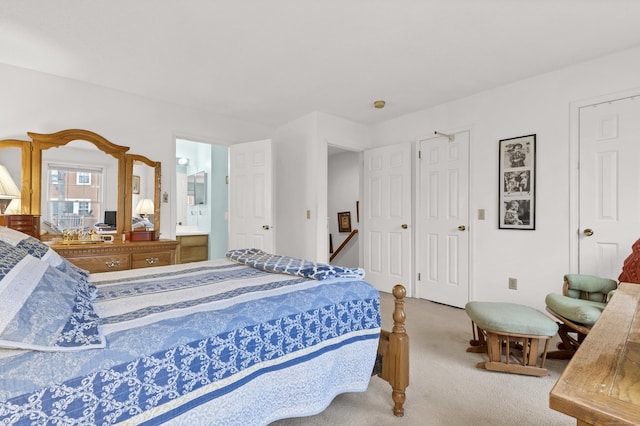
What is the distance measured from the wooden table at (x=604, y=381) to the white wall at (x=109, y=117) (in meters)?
3.91

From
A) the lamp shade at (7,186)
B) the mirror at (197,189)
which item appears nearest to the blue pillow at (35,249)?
the lamp shade at (7,186)

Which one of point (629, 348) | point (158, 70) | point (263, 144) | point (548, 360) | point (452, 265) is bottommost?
point (548, 360)

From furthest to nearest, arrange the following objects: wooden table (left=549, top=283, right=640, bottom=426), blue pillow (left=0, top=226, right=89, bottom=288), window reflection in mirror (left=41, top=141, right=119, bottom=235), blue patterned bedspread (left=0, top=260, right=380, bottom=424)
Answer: window reflection in mirror (left=41, top=141, right=119, bottom=235) → blue pillow (left=0, top=226, right=89, bottom=288) → blue patterned bedspread (left=0, top=260, right=380, bottom=424) → wooden table (left=549, top=283, right=640, bottom=426)

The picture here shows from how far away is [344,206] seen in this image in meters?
6.38

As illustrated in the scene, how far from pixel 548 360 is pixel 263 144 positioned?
365 centimetres

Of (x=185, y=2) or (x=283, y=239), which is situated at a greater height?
(x=185, y=2)

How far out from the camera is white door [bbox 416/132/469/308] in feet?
12.0

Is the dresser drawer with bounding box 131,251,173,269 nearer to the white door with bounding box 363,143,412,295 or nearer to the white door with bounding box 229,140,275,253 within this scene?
the white door with bounding box 229,140,275,253

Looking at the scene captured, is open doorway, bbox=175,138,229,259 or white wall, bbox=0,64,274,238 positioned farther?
open doorway, bbox=175,138,229,259

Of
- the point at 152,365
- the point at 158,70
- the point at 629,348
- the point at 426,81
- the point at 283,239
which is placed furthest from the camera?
the point at 283,239

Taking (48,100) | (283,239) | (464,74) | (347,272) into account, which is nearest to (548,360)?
(347,272)

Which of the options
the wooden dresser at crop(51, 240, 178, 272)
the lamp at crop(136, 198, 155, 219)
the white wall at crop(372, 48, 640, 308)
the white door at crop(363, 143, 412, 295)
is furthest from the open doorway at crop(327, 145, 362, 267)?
the wooden dresser at crop(51, 240, 178, 272)

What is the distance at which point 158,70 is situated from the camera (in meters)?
2.95

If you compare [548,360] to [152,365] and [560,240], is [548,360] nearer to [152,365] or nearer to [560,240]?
[560,240]
